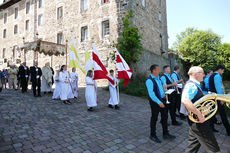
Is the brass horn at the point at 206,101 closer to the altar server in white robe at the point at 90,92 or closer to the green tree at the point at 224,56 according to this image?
the altar server in white robe at the point at 90,92

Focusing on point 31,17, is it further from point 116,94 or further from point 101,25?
point 116,94

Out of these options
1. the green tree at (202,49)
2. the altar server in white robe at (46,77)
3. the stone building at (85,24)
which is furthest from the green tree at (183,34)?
the altar server in white robe at (46,77)

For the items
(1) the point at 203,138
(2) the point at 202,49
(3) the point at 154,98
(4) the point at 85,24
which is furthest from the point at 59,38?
(2) the point at 202,49

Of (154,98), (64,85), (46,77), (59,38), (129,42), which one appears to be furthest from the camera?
(59,38)

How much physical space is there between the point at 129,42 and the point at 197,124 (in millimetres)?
11017

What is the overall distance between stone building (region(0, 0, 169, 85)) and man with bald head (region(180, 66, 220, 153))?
11207 millimetres

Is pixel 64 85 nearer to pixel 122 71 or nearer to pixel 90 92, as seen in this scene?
pixel 90 92

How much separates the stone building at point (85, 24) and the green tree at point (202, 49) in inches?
370

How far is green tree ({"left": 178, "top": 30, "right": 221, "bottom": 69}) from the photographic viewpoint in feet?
91.9

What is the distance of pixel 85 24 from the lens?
16.3 meters

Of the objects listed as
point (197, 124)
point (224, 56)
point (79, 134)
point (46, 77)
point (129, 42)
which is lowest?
point (79, 134)

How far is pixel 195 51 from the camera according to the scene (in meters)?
28.2

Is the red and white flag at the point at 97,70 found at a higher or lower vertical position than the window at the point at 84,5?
lower

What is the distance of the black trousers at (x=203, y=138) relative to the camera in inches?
94.1
